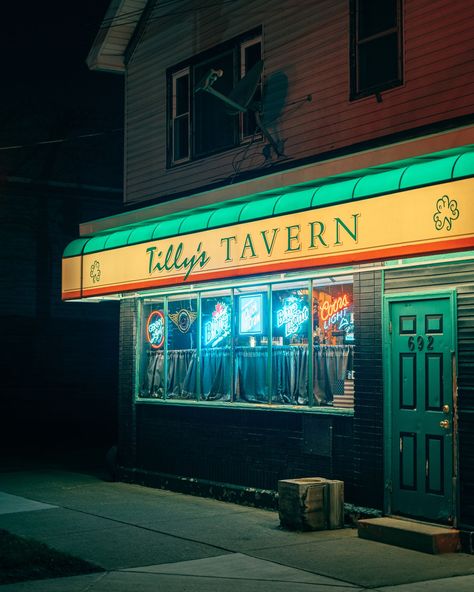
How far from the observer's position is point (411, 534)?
365 inches

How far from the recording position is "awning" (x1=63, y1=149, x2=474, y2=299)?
8672 mm

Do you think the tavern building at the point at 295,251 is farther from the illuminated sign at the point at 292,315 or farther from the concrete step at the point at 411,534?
the concrete step at the point at 411,534

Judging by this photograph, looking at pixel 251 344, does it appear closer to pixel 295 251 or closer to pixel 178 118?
pixel 295 251

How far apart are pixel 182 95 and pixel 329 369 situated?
5693 mm

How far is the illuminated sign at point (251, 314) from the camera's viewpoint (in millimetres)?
12297

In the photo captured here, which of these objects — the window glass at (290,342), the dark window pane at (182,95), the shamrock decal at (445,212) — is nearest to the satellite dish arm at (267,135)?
the window glass at (290,342)

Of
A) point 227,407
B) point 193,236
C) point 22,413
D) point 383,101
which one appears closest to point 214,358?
point 227,407

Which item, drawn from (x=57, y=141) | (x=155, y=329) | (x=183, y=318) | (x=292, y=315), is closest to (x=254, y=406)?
(x=292, y=315)

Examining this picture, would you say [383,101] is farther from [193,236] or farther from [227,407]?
[227,407]

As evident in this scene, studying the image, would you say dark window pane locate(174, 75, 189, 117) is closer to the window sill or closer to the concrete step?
the window sill

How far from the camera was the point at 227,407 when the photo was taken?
12.8m

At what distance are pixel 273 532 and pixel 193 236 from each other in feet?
13.3

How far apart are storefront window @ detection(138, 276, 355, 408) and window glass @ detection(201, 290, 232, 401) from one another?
14 millimetres

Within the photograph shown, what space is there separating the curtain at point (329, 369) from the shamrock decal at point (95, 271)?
4.38m
